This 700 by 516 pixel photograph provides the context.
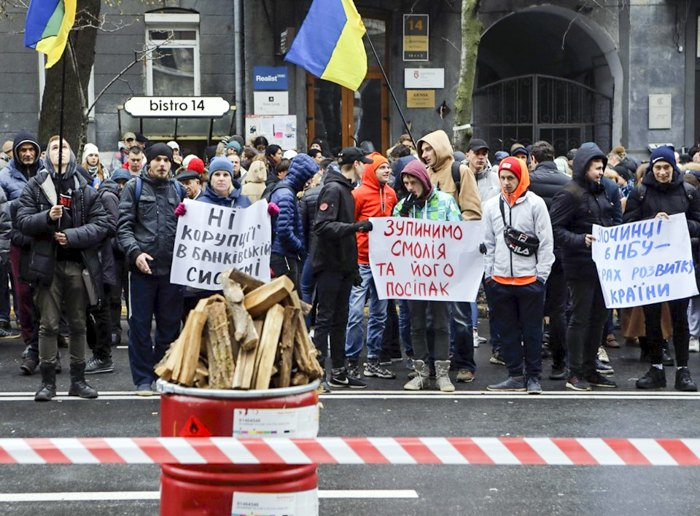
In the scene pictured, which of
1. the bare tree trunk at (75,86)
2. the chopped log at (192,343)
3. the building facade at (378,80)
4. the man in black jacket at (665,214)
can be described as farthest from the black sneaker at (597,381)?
the building facade at (378,80)

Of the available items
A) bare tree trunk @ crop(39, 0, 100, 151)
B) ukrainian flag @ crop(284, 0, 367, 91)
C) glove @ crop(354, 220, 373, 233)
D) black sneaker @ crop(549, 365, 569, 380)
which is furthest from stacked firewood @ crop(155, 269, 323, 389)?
bare tree trunk @ crop(39, 0, 100, 151)

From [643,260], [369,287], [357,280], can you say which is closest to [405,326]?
[369,287]

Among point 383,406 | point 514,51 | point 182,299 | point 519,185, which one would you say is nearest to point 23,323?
point 182,299

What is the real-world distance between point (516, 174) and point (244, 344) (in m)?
5.14

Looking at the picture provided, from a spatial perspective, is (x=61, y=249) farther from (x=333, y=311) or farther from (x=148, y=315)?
(x=333, y=311)

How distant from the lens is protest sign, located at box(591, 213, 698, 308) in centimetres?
1028

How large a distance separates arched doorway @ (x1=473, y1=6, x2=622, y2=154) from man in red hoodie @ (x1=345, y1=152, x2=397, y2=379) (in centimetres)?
1160

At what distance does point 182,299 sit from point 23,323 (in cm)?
282

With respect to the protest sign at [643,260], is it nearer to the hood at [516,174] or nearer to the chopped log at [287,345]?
the hood at [516,174]

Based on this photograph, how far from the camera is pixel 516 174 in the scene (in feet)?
32.9

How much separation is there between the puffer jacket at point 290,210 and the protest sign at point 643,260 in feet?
8.42

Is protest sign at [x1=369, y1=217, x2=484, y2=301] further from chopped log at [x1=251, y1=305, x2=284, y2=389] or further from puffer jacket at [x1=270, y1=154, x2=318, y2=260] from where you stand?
chopped log at [x1=251, y1=305, x2=284, y2=389]

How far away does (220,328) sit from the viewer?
5.43 meters

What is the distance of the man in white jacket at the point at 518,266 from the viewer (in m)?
10.0
